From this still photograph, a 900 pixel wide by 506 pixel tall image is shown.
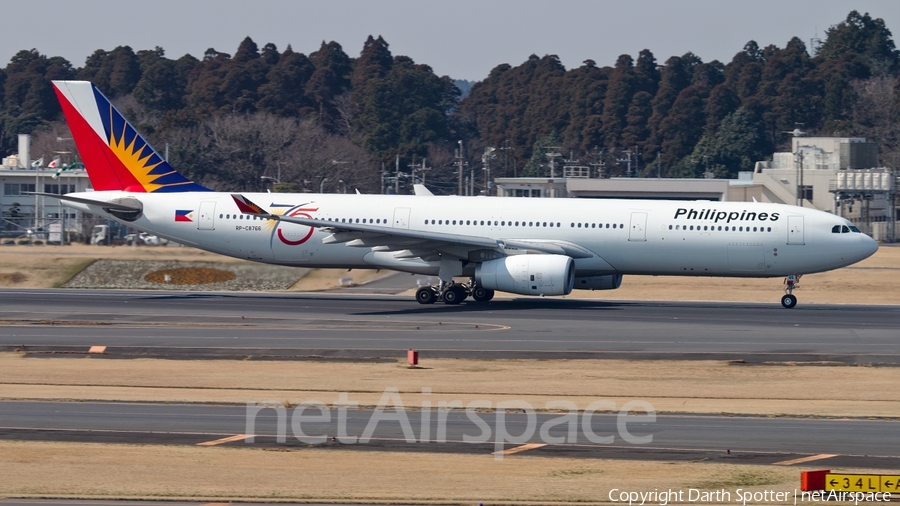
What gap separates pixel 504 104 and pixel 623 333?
16476cm

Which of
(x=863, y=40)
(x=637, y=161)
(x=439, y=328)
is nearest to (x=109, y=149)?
(x=439, y=328)

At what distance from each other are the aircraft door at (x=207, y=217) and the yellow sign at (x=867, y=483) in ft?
107

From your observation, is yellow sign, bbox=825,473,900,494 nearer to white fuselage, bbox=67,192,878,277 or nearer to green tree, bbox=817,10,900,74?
white fuselage, bbox=67,192,878,277

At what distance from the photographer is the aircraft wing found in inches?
1540

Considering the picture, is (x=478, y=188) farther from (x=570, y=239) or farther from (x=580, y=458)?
(x=580, y=458)

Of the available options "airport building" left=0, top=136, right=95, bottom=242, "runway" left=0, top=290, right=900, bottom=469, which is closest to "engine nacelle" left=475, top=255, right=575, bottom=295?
"runway" left=0, top=290, right=900, bottom=469

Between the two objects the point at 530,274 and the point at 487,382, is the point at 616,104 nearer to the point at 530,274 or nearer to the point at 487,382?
the point at 530,274

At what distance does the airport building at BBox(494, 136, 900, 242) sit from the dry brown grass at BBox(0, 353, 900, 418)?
2530 inches

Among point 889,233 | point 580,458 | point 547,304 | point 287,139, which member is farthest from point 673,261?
point 287,139

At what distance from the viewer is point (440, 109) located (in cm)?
15775

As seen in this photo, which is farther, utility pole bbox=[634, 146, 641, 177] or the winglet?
utility pole bbox=[634, 146, 641, 177]

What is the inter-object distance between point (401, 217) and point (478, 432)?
23482 millimetres

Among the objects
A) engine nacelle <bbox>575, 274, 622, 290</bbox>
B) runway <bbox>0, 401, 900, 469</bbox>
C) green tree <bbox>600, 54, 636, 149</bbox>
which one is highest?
green tree <bbox>600, 54, 636, 149</bbox>

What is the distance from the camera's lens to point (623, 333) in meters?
34.1
